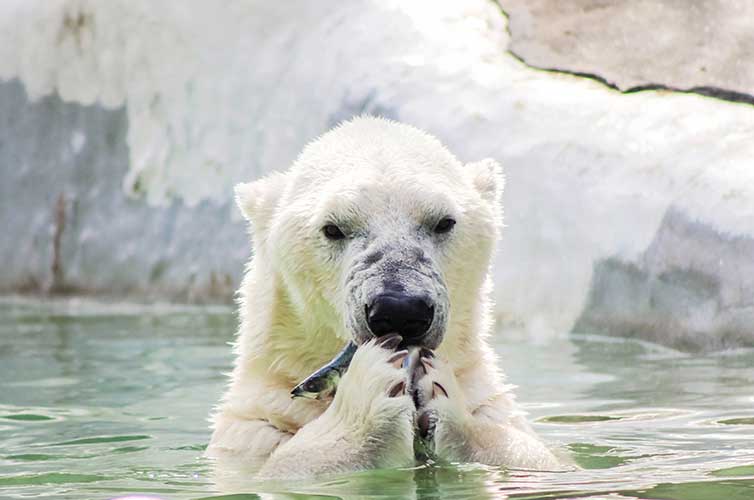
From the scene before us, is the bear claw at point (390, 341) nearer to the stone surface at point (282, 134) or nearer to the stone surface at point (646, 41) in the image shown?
the stone surface at point (282, 134)

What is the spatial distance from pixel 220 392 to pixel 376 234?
2.68 meters

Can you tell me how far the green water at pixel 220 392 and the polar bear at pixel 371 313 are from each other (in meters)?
0.13

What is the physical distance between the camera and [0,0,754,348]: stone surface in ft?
24.9

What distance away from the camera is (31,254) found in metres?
10.2

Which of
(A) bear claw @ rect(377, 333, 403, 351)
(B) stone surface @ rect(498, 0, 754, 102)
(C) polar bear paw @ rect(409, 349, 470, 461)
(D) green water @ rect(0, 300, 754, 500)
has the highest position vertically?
(B) stone surface @ rect(498, 0, 754, 102)

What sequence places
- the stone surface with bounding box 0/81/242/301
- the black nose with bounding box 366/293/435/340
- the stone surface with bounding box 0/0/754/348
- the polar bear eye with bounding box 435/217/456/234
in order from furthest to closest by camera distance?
the stone surface with bounding box 0/81/242/301
the stone surface with bounding box 0/0/754/348
the polar bear eye with bounding box 435/217/456/234
the black nose with bounding box 366/293/435/340

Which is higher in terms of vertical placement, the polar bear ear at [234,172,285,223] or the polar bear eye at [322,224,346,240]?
the polar bear ear at [234,172,285,223]

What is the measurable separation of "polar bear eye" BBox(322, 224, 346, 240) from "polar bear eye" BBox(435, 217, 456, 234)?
0.28 meters

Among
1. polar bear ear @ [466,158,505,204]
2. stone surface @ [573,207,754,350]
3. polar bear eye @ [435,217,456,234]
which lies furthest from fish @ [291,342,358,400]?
stone surface @ [573,207,754,350]

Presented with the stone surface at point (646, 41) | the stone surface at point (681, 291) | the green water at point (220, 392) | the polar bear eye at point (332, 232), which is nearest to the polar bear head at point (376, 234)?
the polar bear eye at point (332, 232)

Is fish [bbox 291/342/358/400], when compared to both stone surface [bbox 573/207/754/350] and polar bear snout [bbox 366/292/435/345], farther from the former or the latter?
stone surface [bbox 573/207/754/350]

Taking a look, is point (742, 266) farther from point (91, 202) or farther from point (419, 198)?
point (91, 202)

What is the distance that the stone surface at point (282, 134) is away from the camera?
7.58 m

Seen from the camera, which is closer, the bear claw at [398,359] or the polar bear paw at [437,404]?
the bear claw at [398,359]
